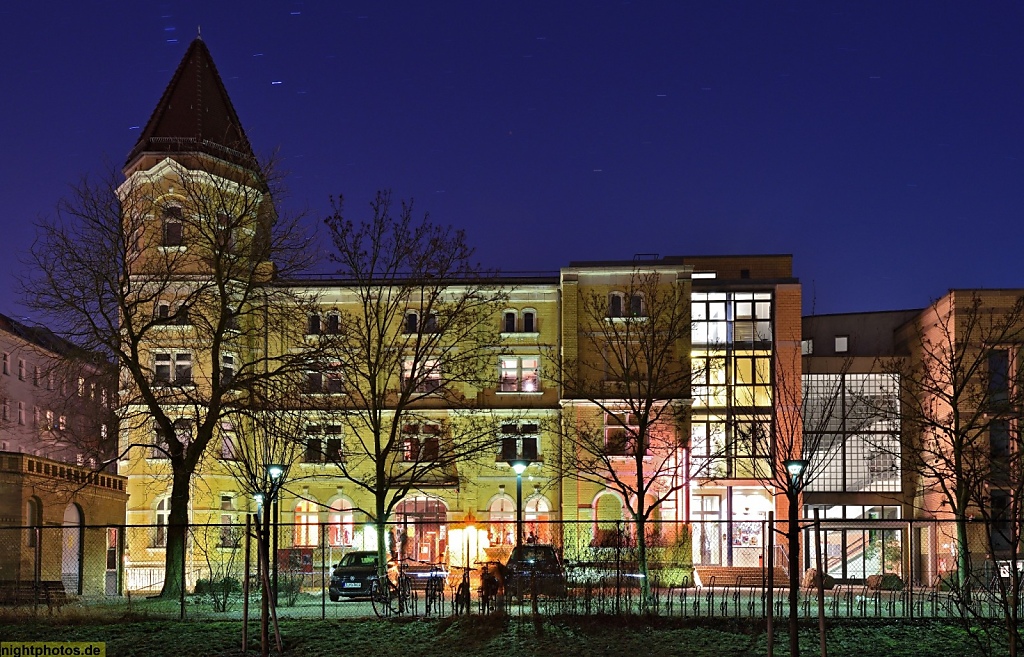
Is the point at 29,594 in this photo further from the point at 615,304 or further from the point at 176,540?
the point at 615,304

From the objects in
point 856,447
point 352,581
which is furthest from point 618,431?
point 352,581

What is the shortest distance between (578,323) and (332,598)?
995 inches

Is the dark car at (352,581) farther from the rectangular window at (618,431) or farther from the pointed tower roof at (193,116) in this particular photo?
the pointed tower roof at (193,116)

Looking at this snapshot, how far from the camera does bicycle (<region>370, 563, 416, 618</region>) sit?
→ 30.3 metres

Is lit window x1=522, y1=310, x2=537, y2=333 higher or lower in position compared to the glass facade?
higher

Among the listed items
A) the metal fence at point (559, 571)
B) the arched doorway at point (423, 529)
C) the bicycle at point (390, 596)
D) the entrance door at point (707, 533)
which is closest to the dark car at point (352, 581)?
the metal fence at point (559, 571)

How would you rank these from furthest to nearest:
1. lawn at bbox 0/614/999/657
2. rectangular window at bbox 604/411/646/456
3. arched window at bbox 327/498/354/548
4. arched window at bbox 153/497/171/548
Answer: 1. arched window at bbox 327/498/354/548
2. arched window at bbox 153/497/171/548
3. rectangular window at bbox 604/411/646/456
4. lawn at bbox 0/614/999/657

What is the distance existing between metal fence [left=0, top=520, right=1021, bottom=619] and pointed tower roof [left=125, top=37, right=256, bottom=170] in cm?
→ 1718

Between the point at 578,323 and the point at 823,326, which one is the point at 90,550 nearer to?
the point at 578,323

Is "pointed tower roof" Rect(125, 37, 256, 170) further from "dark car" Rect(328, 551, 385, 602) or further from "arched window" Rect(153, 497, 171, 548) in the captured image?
"dark car" Rect(328, 551, 385, 602)

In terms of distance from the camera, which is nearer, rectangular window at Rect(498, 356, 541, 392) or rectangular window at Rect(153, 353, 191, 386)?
rectangular window at Rect(153, 353, 191, 386)

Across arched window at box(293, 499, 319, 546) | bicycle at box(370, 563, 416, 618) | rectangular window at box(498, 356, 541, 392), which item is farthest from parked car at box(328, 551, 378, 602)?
rectangular window at box(498, 356, 541, 392)

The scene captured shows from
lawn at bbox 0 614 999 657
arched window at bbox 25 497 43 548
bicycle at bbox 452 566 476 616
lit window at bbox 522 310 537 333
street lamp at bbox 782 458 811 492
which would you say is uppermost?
lit window at bbox 522 310 537 333

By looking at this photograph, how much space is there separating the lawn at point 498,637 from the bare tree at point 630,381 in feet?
89.0
